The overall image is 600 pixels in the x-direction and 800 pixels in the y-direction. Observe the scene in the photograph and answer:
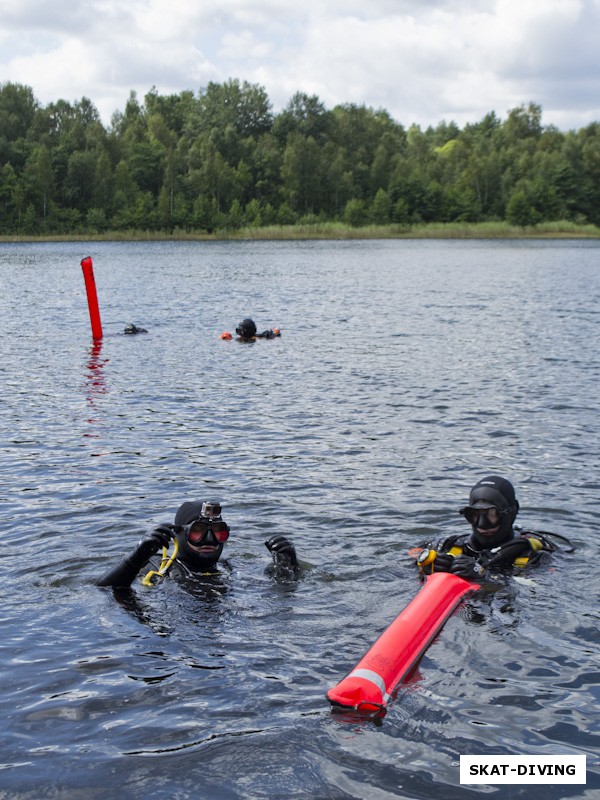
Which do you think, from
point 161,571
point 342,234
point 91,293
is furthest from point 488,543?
point 342,234

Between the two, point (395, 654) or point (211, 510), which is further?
point (211, 510)

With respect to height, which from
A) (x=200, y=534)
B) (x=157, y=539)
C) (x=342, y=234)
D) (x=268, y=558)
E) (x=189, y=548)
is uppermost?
(x=342, y=234)

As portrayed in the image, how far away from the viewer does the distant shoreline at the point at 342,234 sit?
112375 mm

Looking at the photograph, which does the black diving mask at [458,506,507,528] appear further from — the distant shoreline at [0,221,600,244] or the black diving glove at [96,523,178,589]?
the distant shoreline at [0,221,600,244]

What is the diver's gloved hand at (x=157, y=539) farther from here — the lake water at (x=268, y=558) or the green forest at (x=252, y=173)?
the green forest at (x=252, y=173)

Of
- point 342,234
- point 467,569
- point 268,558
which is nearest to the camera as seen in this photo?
point 467,569

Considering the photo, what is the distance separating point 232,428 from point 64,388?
604 cm

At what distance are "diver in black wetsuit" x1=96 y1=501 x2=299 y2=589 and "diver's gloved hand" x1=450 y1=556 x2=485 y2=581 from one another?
171 cm

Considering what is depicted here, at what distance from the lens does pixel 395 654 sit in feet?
24.1

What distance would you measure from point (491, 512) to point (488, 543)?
0.39m

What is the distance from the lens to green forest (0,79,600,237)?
12838cm

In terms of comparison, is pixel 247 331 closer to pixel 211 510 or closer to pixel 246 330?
pixel 246 330

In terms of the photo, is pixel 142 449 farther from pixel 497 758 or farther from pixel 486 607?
pixel 497 758

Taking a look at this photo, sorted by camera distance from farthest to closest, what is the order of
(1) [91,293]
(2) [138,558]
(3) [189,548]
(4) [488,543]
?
1. (1) [91,293]
2. (4) [488,543]
3. (3) [189,548]
4. (2) [138,558]
